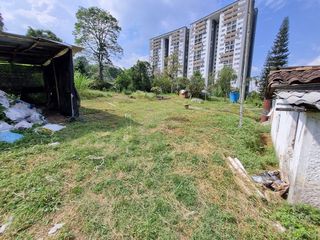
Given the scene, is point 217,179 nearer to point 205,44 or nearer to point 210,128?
point 210,128

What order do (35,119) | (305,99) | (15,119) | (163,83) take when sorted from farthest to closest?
(163,83) < (35,119) < (15,119) < (305,99)

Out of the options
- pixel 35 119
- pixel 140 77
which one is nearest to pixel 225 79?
Answer: pixel 140 77

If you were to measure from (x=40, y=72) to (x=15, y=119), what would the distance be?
342 cm

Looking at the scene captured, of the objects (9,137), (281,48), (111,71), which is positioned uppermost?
(281,48)

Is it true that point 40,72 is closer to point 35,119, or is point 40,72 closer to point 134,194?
point 35,119

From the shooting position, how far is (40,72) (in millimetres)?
7379

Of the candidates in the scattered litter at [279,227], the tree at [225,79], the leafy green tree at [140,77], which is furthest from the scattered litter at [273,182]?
the tree at [225,79]

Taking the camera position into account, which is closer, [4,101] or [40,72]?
[4,101]

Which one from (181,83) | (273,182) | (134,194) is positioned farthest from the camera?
(181,83)

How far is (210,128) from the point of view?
18.1 feet

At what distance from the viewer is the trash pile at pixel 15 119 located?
389 cm

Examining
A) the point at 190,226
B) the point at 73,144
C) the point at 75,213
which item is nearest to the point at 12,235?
the point at 75,213

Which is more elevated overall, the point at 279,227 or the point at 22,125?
the point at 22,125

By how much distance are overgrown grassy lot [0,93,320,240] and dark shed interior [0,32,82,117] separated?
257cm
